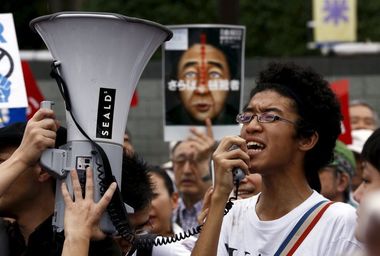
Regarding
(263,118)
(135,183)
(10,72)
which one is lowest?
(135,183)

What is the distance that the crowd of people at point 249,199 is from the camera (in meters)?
3.72

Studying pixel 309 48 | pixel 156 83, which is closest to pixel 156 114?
pixel 156 83

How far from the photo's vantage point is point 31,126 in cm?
370

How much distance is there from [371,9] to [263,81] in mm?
21608

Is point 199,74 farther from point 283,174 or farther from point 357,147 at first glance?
point 283,174

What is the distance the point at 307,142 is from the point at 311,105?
0.13 m

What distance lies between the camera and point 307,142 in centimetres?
414

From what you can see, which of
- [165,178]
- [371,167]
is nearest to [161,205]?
[165,178]

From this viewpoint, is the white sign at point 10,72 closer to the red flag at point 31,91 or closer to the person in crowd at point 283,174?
the red flag at point 31,91

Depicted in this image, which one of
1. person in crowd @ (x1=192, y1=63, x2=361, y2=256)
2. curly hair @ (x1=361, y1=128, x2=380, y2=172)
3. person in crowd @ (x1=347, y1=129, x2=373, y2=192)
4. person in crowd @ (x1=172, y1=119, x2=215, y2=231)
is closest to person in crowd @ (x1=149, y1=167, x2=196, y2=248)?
person in crowd @ (x1=172, y1=119, x2=215, y2=231)

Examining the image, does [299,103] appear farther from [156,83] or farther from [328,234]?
[156,83]

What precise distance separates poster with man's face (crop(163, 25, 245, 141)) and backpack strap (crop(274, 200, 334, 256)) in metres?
3.12

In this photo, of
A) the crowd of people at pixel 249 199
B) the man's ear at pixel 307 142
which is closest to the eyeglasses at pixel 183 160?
the crowd of people at pixel 249 199

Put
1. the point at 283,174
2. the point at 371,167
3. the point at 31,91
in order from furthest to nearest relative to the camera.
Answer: the point at 31,91, the point at 283,174, the point at 371,167
